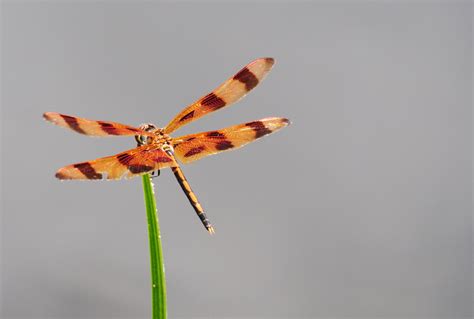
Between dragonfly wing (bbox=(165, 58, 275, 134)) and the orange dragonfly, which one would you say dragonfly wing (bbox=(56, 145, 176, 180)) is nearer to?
the orange dragonfly

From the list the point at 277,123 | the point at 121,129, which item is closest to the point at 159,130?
the point at 121,129

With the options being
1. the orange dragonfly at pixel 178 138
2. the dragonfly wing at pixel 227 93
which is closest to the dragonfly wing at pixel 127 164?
the orange dragonfly at pixel 178 138

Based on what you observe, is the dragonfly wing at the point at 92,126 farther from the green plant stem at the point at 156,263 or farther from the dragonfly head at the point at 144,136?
the green plant stem at the point at 156,263

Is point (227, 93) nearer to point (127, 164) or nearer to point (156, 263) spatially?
point (127, 164)

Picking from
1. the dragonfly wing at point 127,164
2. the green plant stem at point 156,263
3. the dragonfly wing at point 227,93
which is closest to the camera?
the green plant stem at point 156,263

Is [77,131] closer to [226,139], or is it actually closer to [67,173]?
[67,173]

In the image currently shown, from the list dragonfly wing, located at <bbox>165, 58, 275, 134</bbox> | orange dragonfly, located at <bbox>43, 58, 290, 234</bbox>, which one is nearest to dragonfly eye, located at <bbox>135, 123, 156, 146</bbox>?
orange dragonfly, located at <bbox>43, 58, 290, 234</bbox>
